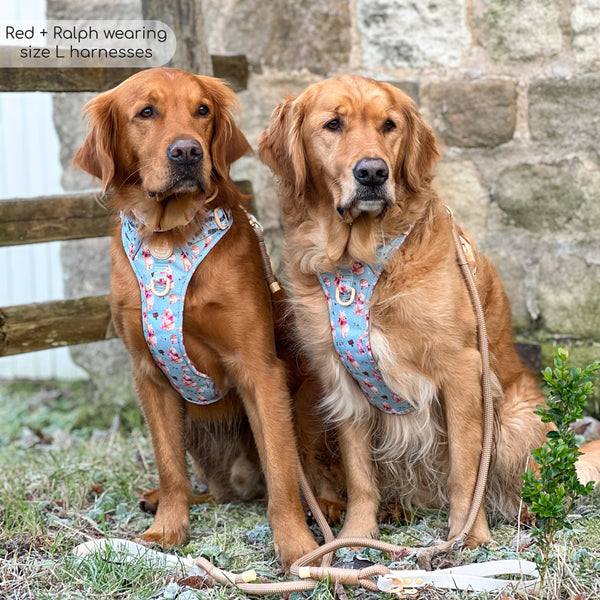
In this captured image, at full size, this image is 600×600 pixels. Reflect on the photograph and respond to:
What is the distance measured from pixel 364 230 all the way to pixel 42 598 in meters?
1.60

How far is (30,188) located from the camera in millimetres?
6543

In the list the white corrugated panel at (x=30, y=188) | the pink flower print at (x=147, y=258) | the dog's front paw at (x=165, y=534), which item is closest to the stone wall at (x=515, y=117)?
the pink flower print at (x=147, y=258)

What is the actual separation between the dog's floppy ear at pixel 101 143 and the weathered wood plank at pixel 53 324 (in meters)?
1.16

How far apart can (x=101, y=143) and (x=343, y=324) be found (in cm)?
108

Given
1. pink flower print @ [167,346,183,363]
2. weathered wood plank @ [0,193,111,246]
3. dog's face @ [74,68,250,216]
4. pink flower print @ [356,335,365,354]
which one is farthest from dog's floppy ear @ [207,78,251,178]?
weathered wood plank @ [0,193,111,246]

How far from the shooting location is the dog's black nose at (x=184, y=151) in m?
2.77

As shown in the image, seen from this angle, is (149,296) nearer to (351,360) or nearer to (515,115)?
(351,360)

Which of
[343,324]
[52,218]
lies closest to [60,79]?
[52,218]

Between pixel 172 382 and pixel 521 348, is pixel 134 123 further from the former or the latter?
pixel 521 348

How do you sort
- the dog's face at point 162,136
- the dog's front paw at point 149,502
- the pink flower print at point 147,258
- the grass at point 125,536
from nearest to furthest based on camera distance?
the grass at point 125,536 → the dog's face at point 162,136 → the pink flower print at point 147,258 → the dog's front paw at point 149,502

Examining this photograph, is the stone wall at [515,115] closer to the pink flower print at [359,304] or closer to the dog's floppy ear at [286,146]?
the dog's floppy ear at [286,146]

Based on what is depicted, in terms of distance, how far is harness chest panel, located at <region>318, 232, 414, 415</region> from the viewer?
2.85 metres

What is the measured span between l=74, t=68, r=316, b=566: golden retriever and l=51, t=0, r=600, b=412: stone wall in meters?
1.39

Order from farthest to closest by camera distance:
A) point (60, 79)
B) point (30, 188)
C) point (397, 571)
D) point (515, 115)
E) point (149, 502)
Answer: point (30, 188), point (515, 115), point (60, 79), point (149, 502), point (397, 571)
